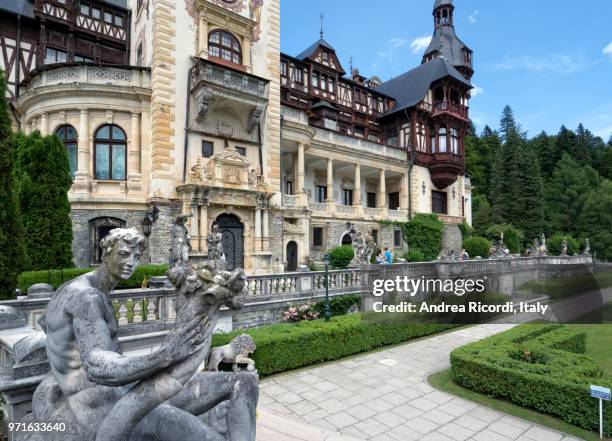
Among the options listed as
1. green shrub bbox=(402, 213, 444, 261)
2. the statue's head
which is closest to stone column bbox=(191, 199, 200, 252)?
the statue's head

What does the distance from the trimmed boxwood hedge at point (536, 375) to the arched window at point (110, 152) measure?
17.9m

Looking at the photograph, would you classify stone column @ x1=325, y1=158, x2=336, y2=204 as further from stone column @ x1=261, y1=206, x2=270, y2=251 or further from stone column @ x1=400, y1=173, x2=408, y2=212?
stone column @ x1=400, y1=173, x2=408, y2=212

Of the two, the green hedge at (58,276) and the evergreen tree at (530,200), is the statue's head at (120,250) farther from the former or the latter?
the evergreen tree at (530,200)

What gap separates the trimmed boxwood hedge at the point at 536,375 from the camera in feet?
19.4

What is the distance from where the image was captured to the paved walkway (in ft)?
18.0

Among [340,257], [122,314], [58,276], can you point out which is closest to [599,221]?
[340,257]

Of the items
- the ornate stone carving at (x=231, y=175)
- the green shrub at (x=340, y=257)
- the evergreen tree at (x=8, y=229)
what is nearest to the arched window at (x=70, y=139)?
the ornate stone carving at (x=231, y=175)

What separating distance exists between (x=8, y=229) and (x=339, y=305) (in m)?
10.5

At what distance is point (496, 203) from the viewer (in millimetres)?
52375

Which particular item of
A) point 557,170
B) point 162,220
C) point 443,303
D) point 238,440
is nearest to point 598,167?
point 557,170

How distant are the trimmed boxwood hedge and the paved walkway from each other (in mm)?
566

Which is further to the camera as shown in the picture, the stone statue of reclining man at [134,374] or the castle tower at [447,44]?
the castle tower at [447,44]

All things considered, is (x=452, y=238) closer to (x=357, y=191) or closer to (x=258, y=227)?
(x=357, y=191)

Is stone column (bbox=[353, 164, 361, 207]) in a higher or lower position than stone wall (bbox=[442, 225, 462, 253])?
higher
